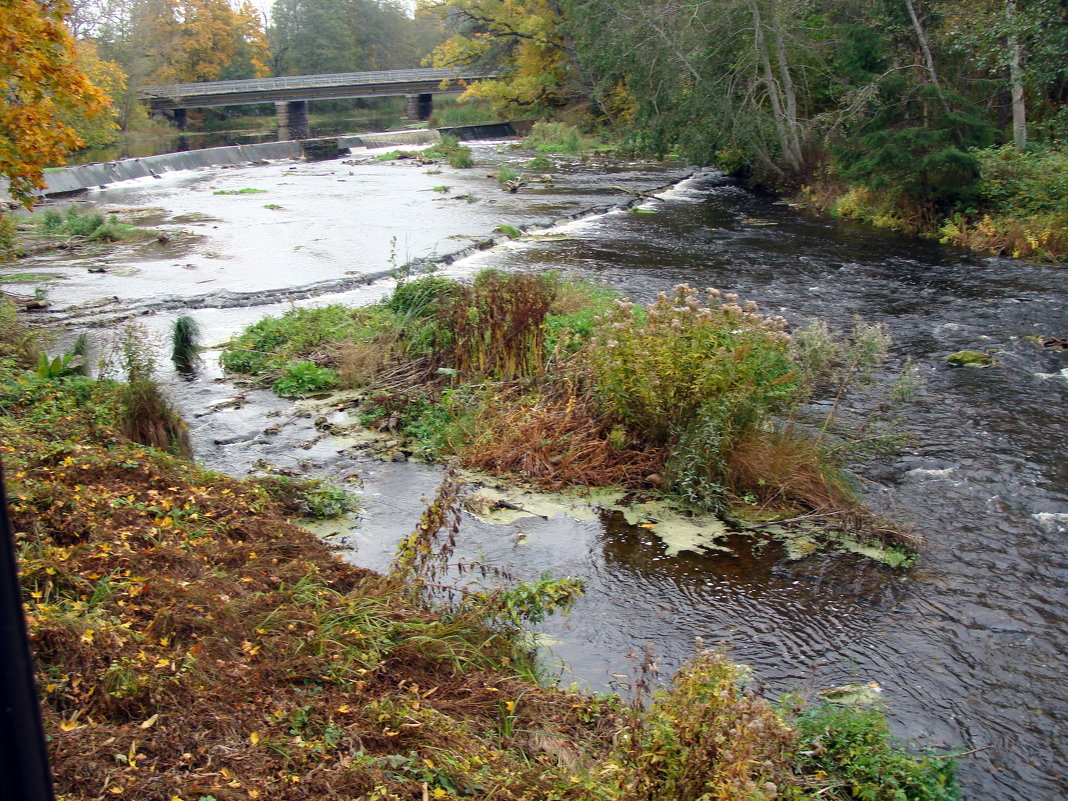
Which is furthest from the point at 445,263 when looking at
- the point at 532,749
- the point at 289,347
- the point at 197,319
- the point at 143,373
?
the point at 532,749

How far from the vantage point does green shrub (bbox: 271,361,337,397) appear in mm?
9820

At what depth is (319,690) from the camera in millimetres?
3936

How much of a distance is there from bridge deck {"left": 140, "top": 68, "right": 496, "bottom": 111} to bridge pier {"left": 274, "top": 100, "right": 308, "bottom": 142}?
1.30 m

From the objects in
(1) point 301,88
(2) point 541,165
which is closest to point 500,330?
(2) point 541,165

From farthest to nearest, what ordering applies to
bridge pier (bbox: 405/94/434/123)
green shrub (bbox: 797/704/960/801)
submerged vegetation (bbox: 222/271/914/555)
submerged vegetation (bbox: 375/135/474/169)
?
bridge pier (bbox: 405/94/434/123), submerged vegetation (bbox: 375/135/474/169), submerged vegetation (bbox: 222/271/914/555), green shrub (bbox: 797/704/960/801)

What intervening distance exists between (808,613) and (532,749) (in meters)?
2.54

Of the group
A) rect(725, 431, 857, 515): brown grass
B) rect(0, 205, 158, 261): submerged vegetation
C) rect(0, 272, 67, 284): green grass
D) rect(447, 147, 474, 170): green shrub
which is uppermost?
rect(447, 147, 474, 170): green shrub

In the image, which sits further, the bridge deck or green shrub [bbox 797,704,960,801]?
the bridge deck

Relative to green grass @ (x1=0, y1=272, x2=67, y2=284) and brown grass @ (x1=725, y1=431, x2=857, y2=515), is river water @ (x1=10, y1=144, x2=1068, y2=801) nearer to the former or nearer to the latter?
green grass @ (x1=0, y1=272, x2=67, y2=284)

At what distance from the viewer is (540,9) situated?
49.7 meters

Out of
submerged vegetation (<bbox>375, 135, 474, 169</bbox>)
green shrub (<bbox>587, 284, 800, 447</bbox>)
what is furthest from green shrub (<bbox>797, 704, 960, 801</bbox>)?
submerged vegetation (<bbox>375, 135, 474, 169</bbox>)

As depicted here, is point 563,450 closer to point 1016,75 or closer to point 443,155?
point 1016,75

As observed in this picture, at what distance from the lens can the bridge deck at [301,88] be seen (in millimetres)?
57438

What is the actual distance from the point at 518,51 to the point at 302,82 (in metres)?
17.8
